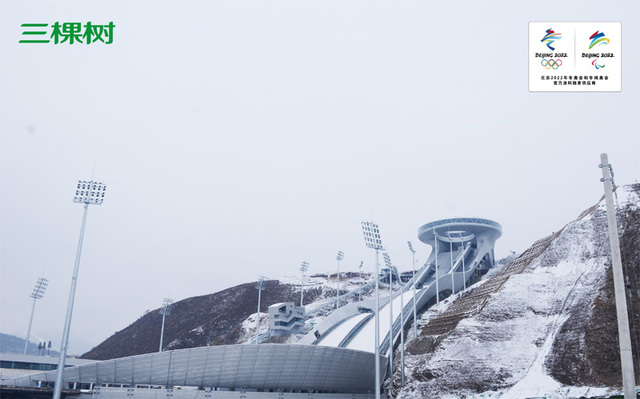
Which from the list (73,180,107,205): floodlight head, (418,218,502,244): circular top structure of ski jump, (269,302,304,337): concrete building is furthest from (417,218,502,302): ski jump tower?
(73,180,107,205): floodlight head

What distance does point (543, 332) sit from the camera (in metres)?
43.6

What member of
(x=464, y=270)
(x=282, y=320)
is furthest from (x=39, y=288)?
(x=464, y=270)

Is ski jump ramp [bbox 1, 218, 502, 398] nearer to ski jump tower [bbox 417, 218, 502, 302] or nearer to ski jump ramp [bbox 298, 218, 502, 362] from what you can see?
ski jump ramp [bbox 298, 218, 502, 362]

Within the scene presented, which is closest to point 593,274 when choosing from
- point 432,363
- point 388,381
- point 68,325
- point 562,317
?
point 562,317

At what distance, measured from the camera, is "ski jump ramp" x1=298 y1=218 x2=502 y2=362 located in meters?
60.8

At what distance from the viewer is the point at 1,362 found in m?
58.1

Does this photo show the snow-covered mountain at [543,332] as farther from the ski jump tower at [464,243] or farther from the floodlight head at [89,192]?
the ski jump tower at [464,243]

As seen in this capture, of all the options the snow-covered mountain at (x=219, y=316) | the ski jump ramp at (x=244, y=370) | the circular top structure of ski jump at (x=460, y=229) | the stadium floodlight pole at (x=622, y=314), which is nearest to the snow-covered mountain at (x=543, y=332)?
the ski jump ramp at (x=244, y=370)

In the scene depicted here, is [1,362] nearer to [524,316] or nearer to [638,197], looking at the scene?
[524,316]

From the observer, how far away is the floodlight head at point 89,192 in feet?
106

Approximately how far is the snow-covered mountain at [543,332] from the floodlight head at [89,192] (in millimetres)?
27185

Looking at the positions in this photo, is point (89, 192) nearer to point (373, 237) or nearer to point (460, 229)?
point (373, 237)

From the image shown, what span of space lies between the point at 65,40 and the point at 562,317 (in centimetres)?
4198

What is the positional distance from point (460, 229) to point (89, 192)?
230 feet
